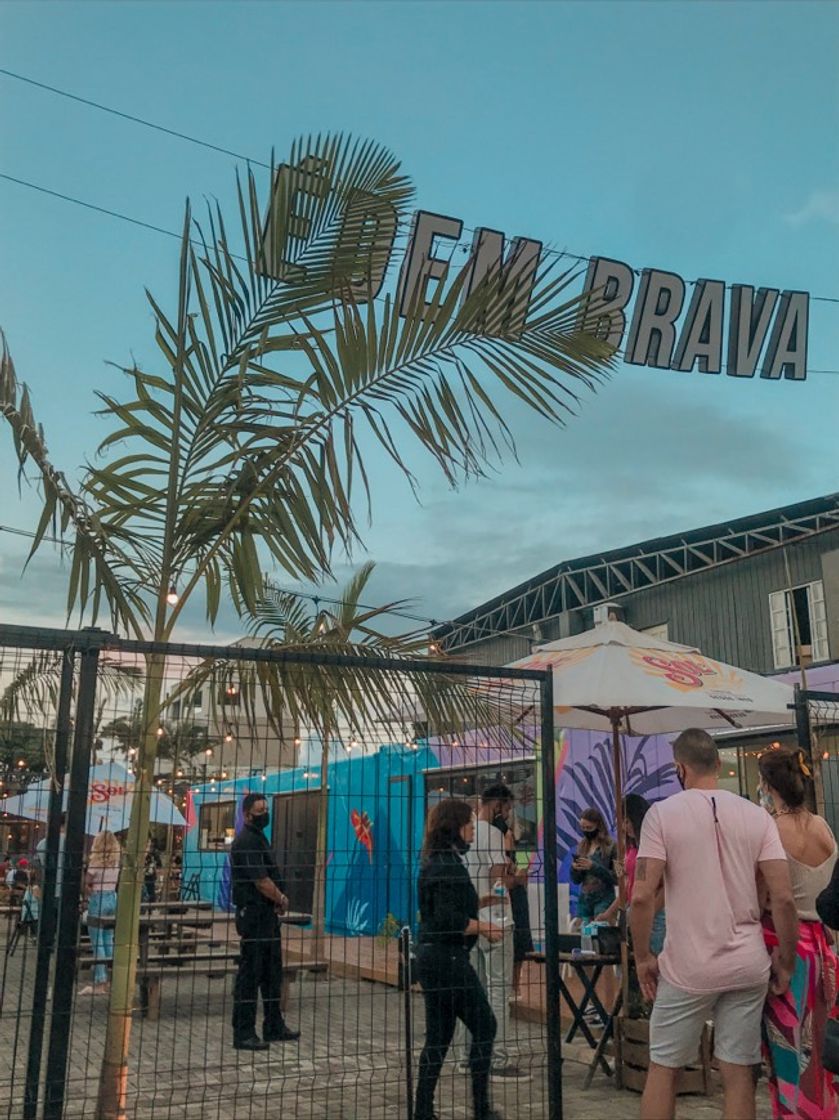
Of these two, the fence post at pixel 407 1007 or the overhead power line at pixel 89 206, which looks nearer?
the fence post at pixel 407 1007

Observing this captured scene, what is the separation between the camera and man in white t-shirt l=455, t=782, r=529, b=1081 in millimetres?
5469

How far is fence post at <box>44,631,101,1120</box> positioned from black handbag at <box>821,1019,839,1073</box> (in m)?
3.13

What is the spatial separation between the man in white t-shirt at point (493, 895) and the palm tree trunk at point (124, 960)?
1741 millimetres

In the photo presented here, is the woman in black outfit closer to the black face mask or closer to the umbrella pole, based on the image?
the black face mask

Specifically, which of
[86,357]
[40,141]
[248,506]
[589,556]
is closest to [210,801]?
[248,506]

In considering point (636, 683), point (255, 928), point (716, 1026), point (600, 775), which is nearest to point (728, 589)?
point (600, 775)

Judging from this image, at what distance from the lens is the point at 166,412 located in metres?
4.98

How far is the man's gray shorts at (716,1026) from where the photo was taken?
3.83m

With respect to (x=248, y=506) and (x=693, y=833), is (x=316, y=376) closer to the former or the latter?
(x=248, y=506)

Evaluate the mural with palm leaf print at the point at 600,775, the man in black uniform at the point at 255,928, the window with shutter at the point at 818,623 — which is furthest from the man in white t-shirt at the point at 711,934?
the window with shutter at the point at 818,623

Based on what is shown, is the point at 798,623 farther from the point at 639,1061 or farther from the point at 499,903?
the point at 499,903

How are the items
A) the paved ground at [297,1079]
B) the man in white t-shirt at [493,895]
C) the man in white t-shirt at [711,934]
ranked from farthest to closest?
the man in white t-shirt at [493,895] < the paved ground at [297,1079] < the man in white t-shirt at [711,934]

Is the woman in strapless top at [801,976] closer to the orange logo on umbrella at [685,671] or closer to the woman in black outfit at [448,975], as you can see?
the woman in black outfit at [448,975]

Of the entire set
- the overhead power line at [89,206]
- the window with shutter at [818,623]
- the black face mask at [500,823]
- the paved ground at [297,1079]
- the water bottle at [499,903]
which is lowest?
the paved ground at [297,1079]
